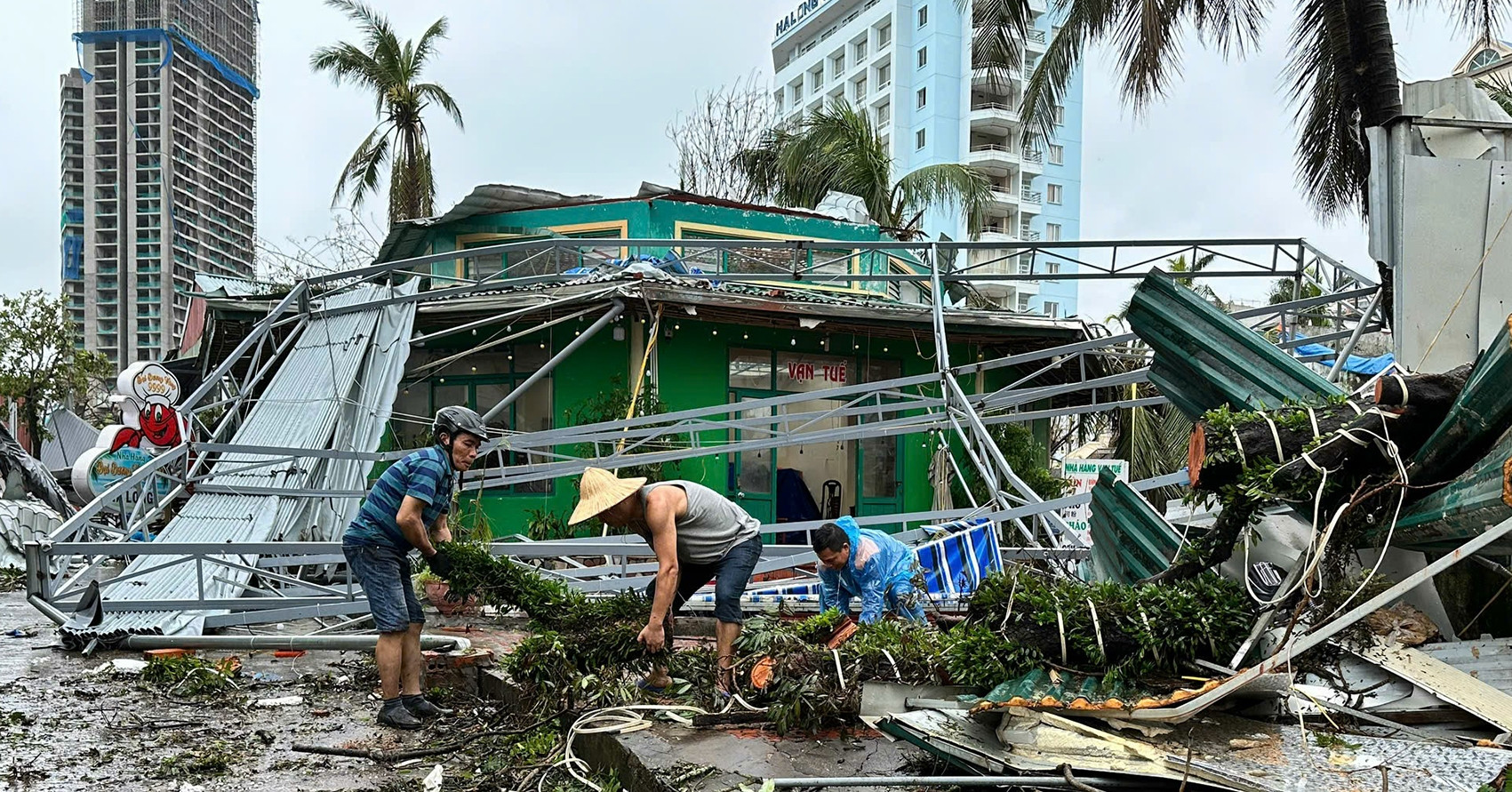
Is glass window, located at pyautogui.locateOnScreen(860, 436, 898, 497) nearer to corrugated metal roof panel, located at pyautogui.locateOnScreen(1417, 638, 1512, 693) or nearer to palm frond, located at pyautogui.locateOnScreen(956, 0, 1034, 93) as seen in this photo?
palm frond, located at pyautogui.locateOnScreen(956, 0, 1034, 93)

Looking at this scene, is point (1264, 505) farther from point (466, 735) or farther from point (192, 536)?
point (192, 536)

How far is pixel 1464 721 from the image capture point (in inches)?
174

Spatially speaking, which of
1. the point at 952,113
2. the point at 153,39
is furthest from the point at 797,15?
the point at 153,39

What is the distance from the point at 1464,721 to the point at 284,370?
12683 millimetres

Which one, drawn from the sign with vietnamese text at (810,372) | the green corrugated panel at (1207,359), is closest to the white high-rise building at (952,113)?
the sign with vietnamese text at (810,372)

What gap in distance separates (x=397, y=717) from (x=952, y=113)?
189 feet

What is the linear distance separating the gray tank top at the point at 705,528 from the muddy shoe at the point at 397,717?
2.05m

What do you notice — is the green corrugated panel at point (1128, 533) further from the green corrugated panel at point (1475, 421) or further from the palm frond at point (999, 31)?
the palm frond at point (999, 31)

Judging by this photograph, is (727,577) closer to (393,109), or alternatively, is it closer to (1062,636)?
(1062,636)

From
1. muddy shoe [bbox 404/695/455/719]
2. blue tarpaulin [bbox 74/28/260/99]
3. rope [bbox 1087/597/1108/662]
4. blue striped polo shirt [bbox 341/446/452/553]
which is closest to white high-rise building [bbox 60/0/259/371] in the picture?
blue tarpaulin [bbox 74/28/260/99]

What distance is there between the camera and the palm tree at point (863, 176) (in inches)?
877

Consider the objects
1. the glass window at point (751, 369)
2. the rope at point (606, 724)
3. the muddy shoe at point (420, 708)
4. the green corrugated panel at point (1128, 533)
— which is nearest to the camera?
the rope at point (606, 724)

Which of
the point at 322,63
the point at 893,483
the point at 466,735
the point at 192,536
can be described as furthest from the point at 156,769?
the point at 322,63

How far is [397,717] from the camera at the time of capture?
6.77 meters
